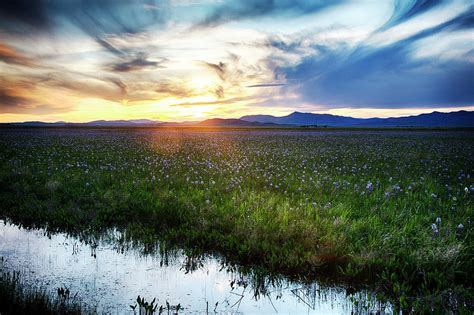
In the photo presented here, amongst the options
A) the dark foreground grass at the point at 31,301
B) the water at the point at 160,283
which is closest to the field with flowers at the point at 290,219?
the water at the point at 160,283

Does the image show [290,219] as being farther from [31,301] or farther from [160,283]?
[31,301]

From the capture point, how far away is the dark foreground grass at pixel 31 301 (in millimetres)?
3574

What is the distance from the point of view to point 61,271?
4.77m

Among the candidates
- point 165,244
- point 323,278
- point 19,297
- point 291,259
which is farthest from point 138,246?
point 323,278

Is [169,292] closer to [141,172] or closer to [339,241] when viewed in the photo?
[339,241]

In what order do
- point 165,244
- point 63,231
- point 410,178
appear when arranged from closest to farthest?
point 165,244
point 63,231
point 410,178

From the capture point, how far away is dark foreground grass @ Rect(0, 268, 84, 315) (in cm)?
357

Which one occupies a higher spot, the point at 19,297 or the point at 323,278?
the point at 19,297

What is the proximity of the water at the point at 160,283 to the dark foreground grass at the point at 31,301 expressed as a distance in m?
0.15

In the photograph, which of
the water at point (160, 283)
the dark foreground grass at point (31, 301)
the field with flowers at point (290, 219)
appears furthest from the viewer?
the field with flowers at point (290, 219)

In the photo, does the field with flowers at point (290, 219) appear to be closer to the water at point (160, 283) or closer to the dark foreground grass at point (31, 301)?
the water at point (160, 283)

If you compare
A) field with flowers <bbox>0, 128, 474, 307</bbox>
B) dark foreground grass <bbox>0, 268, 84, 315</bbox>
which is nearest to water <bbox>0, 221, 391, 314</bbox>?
dark foreground grass <bbox>0, 268, 84, 315</bbox>

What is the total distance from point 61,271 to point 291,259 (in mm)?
3954

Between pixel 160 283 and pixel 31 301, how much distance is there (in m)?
1.69
